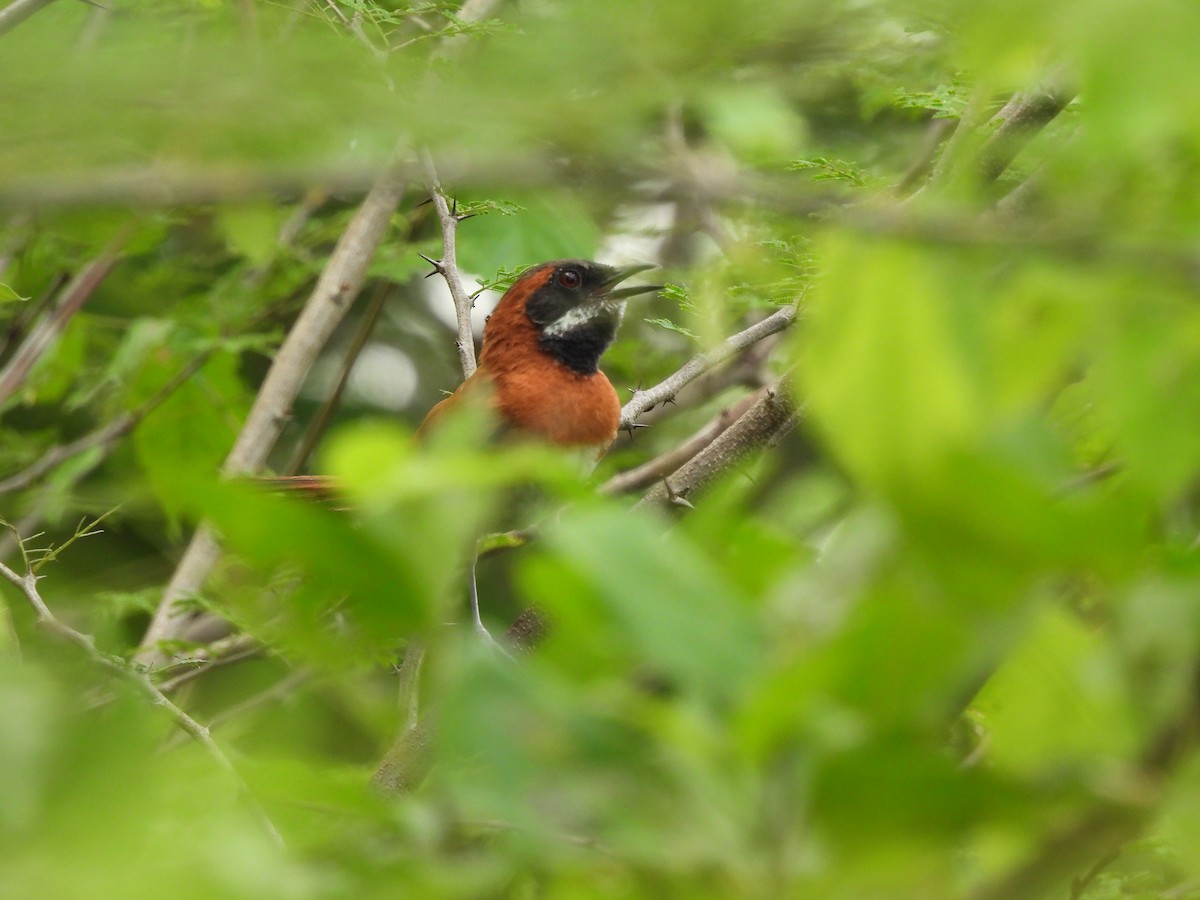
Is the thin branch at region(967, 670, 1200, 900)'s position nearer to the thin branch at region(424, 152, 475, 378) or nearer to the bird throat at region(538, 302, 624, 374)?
the thin branch at region(424, 152, 475, 378)

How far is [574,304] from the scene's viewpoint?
19.1ft

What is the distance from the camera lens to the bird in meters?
5.21

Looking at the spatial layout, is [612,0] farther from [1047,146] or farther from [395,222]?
[395,222]

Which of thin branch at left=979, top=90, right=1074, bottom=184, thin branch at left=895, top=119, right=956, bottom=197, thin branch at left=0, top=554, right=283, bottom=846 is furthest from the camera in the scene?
thin branch at left=895, top=119, right=956, bottom=197

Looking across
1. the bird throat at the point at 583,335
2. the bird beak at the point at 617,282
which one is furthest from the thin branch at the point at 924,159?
the bird throat at the point at 583,335

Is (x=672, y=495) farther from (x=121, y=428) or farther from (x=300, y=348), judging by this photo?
(x=121, y=428)

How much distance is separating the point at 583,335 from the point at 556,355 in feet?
0.61

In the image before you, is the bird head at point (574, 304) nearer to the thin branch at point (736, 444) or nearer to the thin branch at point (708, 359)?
the thin branch at point (708, 359)

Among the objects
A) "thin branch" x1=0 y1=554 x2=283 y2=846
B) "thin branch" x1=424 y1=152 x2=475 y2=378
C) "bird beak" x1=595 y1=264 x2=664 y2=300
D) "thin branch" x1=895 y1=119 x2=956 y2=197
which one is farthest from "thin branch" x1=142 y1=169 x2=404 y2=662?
"thin branch" x1=0 y1=554 x2=283 y2=846

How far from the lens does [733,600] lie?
1.06 meters

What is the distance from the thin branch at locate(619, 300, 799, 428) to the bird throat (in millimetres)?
983

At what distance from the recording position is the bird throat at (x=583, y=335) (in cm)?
569

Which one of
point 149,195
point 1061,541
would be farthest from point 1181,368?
point 149,195

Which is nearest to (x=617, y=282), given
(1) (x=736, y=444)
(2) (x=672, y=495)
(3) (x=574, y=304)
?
(3) (x=574, y=304)
